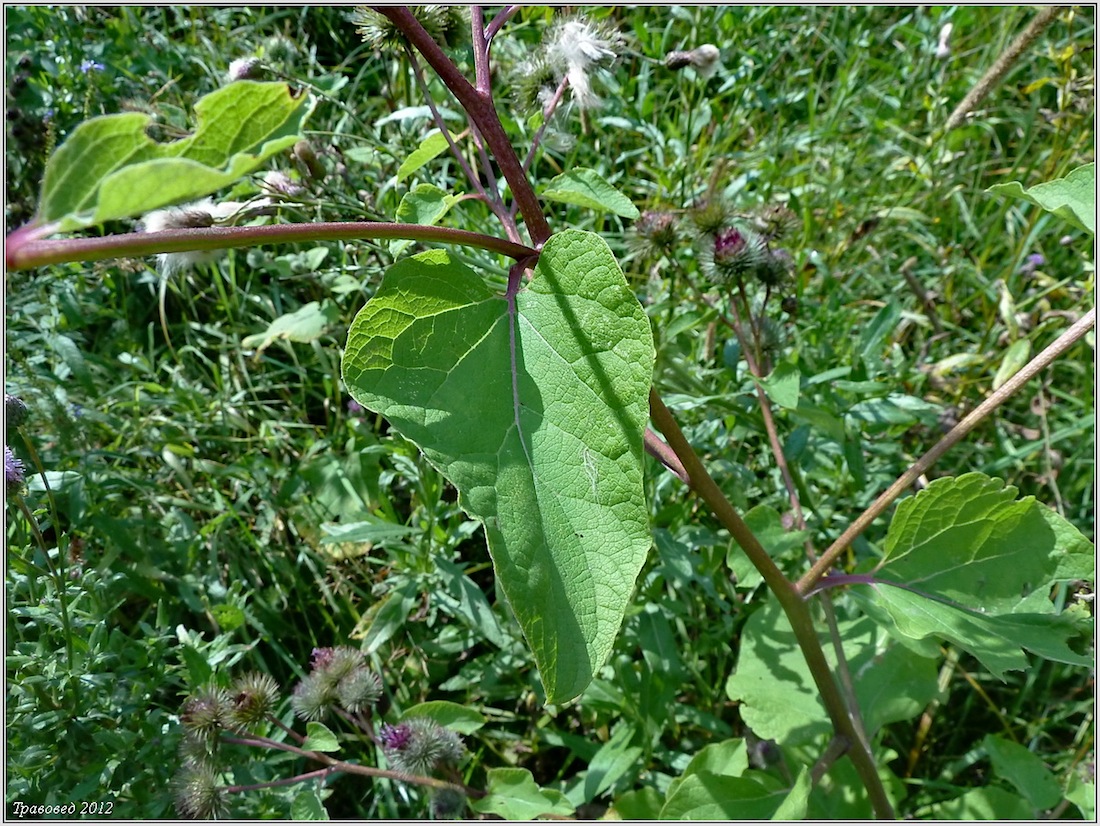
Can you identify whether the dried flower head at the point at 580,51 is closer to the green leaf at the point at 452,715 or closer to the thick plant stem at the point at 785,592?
the thick plant stem at the point at 785,592

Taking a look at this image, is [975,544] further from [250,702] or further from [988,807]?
[250,702]

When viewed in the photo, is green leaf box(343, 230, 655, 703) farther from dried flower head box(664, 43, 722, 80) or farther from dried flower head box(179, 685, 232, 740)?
dried flower head box(664, 43, 722, 80)

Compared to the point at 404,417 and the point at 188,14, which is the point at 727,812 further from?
the point at 188,14

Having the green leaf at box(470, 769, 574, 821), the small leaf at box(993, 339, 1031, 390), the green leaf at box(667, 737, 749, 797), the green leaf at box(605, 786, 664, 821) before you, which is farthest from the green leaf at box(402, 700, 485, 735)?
the small leaf at box(993, 339, 1031, 390)

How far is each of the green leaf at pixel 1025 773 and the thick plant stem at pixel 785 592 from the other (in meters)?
0.33

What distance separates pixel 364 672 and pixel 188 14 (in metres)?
3.21

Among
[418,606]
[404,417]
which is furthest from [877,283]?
[404,417]

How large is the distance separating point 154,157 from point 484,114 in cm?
55

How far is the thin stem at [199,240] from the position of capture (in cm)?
76

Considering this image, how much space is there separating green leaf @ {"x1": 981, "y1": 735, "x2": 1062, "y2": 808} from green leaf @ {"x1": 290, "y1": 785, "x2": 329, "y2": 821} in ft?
5.09

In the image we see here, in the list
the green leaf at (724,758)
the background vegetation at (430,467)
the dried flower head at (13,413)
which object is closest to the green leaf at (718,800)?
the green leaf at (724,758)

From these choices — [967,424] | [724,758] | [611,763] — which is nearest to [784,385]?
[967,424]

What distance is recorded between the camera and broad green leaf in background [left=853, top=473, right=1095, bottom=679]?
5.24 feet

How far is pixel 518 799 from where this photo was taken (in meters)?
1.91
